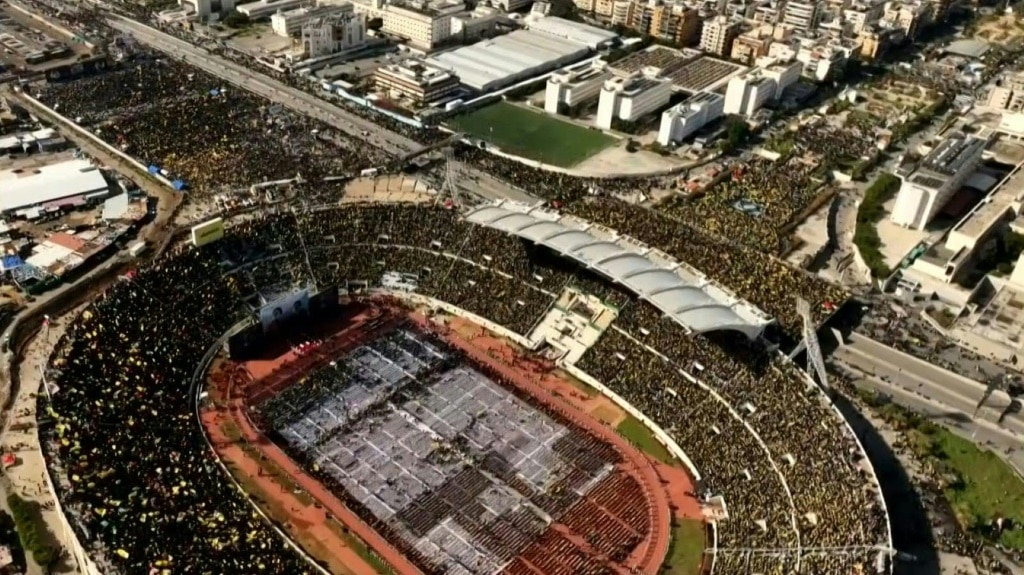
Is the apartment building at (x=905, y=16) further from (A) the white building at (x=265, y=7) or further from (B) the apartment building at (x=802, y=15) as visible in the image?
(A) the white building at (x=265, y=7)

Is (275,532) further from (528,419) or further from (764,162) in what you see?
(764,162)

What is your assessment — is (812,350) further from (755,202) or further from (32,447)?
(32,447)

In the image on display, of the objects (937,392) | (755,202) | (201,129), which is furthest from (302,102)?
(937,392)

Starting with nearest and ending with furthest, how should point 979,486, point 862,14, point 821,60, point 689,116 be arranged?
point 979,486, point 689,116, point 821,60, point 862,14

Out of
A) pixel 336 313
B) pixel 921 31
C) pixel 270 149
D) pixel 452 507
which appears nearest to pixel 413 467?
pixel 452 507

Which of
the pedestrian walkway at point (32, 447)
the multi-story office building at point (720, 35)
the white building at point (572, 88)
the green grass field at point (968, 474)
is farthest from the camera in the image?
the multi-story office building at point (720, 35)

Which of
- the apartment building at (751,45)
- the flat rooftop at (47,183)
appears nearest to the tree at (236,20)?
the flat rooftop at (47,183)

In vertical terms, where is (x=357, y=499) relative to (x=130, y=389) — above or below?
below
